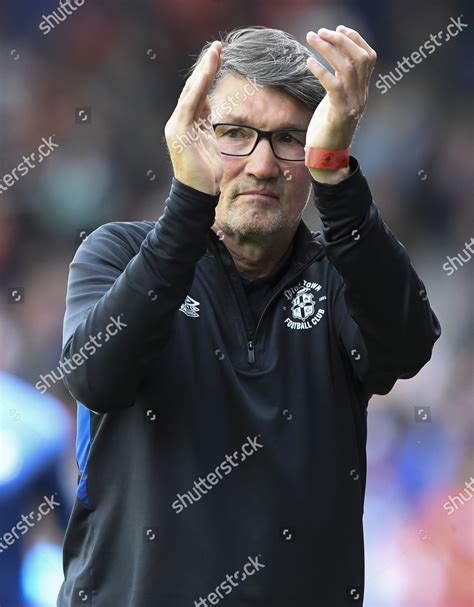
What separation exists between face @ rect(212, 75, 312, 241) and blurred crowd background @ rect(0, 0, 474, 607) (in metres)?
2.00

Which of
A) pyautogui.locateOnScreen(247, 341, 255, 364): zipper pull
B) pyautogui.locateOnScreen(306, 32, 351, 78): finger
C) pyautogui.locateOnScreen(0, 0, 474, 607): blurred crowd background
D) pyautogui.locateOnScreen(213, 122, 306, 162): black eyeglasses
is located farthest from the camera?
pyautogui.locateOnScreen(0, 0, 474, 607): blurred crowd background

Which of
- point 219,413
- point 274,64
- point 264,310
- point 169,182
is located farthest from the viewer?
point 169,182

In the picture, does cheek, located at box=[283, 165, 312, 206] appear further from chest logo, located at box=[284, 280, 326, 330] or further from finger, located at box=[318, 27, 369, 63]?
finger, located at box=[318, 27, 369, 63]

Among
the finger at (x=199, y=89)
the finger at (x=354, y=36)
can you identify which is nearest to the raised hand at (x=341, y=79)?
the finger at (x=354, y=36)

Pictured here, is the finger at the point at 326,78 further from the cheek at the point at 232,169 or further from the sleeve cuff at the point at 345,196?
the cheek at the point at 232,169

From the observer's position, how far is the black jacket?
52.3 inches

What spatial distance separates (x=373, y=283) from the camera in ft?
4.49

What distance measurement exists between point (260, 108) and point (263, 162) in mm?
117

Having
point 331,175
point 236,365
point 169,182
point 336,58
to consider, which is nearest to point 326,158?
point 331,175

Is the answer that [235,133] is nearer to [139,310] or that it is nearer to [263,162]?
[263,162]

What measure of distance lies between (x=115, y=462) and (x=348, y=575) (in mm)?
392

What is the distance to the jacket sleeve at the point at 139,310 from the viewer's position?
1.30 meters

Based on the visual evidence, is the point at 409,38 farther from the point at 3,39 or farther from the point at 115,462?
the point at 115,462

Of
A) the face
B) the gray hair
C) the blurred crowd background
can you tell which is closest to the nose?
the face
